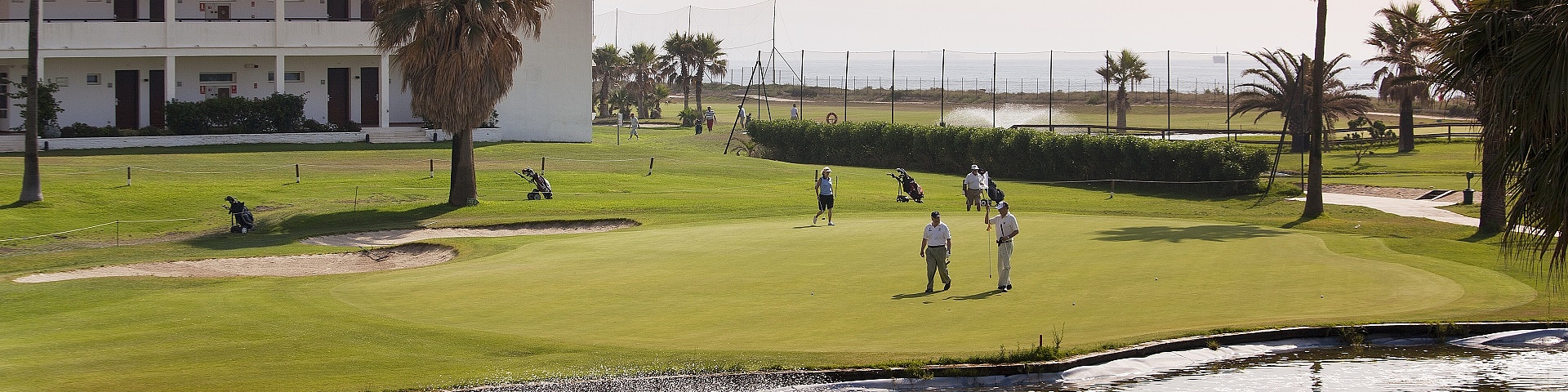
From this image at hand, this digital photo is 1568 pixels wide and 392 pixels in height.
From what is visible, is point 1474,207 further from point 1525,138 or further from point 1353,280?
point 1525,138

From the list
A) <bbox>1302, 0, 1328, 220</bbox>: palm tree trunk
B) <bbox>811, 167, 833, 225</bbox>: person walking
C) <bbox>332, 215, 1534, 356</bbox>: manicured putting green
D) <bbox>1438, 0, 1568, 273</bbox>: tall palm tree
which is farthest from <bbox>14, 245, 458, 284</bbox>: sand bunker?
<bbox>1302, 0, 1328, 220</bbox>: palm tree trunk

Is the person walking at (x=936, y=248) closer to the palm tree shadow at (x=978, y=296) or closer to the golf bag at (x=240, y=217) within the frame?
the palm tree shadow at (x=978, y=296)

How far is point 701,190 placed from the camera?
39688 millimetres

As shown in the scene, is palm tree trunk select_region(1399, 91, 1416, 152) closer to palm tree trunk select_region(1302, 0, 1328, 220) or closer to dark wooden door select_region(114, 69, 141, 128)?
palm tree trunk select_region(1302, 0, 1328, 220)

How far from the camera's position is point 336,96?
5662 cm

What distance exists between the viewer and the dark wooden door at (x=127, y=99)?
173 ft

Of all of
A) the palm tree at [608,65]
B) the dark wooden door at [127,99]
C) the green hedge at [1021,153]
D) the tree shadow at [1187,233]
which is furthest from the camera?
the palm tree at [608,65]

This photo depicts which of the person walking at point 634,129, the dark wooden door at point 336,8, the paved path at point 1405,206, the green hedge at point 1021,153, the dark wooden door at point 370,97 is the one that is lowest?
the paved path at point 1405,206

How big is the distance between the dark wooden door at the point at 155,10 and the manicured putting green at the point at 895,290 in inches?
1368

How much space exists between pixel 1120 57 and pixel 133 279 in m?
60.4

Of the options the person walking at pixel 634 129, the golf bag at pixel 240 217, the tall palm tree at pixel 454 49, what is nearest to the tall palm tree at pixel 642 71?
the person walking at pixel 634 129

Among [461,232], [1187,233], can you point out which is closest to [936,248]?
[1187,233]

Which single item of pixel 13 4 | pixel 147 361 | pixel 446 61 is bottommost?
pixel 147 361

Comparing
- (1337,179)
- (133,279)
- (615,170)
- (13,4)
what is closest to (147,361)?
(133,279)
